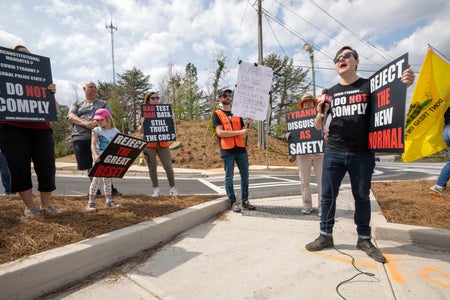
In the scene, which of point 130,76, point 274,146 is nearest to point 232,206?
point 274,146

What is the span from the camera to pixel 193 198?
488cm

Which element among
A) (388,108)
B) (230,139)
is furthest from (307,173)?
(388,108)

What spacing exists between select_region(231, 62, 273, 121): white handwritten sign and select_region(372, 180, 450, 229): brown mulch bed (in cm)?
244

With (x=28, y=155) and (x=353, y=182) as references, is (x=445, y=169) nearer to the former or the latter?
(x=353, y=182)

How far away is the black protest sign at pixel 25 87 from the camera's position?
2.93m

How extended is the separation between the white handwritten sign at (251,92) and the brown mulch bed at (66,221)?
177 centimetres

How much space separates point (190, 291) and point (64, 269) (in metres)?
1.10

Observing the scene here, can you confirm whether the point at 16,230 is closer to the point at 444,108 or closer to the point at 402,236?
the point at 402,236

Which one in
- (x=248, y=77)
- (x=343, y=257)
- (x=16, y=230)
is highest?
(x=248, y=77)

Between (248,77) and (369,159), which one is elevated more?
(248,77)

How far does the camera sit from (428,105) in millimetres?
3979

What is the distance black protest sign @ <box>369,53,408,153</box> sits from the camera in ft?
8.47

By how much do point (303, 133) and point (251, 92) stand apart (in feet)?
3.82

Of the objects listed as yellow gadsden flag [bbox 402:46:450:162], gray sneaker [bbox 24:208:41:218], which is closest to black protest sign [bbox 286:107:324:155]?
yellow gadsden flag [bbox 402:46:450:162]
